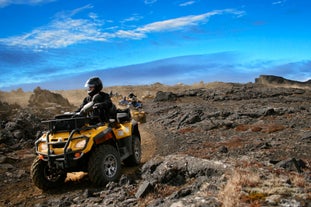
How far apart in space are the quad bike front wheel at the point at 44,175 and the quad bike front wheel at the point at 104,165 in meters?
1.54

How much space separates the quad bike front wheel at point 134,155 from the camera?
12875 mm

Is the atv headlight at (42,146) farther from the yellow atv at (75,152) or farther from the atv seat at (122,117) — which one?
the atv seat at (122,117)

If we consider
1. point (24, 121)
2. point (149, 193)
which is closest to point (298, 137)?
point (149, 193)

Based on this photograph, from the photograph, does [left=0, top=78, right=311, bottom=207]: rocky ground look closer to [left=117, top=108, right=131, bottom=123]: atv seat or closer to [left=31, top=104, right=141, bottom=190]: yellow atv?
[left=31, top=104, right=141, bottom=190]: yellow atv

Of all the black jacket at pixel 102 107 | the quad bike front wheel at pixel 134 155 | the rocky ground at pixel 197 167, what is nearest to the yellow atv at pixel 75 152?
the black jacket at pixel 102 107

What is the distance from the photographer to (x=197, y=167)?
924 cm

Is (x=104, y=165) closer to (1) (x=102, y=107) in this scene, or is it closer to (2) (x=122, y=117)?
(1) (x=102, y=107)

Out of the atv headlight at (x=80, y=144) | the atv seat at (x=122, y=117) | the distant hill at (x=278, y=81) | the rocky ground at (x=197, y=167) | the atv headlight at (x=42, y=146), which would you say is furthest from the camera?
the distant hill at (x=278, y=81)

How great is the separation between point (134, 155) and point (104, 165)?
2.56m

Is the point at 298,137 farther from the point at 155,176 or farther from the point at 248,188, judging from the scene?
the point at 248,188

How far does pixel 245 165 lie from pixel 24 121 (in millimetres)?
19593

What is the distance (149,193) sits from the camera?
8.44m

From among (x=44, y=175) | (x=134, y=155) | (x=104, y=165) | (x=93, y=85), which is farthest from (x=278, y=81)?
(x=44, y=175)

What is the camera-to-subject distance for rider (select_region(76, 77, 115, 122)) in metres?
11.1
